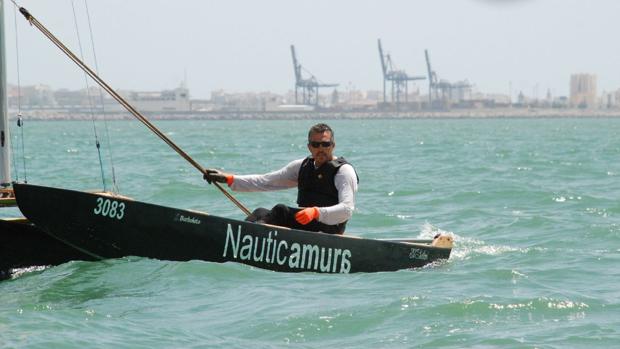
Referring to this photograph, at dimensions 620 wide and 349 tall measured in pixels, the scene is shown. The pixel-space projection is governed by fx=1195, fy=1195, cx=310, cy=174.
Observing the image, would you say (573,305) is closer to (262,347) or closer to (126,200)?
(262,347)

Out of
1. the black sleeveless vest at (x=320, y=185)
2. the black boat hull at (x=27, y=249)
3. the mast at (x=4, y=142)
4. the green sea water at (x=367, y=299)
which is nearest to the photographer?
the green sea water at (x=367, y=299)

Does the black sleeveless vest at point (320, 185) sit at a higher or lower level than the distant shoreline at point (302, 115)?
higher

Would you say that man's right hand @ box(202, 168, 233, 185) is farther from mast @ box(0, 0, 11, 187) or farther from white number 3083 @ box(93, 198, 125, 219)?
mast @ box(0, 0, 11, 187)

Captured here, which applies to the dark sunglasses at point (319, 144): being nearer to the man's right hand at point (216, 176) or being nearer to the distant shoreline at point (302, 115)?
the man's right hand at point (216, 176)

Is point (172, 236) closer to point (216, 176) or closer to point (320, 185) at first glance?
point (216, 176)

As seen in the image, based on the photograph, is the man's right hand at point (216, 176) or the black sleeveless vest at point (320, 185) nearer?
the black sleeveless vest at point (320, 185)

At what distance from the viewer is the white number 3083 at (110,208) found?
9188 mm

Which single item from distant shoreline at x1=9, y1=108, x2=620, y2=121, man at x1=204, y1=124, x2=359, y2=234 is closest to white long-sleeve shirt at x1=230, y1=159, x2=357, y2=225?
man at x1=204, y1=124, x2=359, y2=234

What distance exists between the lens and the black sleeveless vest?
9.32 metres

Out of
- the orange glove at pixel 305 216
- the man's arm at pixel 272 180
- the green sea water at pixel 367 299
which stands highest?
the man's arm at pixel 272 180

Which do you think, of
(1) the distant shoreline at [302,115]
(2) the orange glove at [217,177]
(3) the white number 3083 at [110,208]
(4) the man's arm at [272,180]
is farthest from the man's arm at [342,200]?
(1) the distant shoreline at [302,115]

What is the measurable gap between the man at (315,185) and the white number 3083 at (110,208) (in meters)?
0.81

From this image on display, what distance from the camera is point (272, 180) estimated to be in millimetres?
9617

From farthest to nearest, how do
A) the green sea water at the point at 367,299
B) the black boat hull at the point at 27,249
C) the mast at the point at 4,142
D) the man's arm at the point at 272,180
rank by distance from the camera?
the mast at the point at 4,142 < the man's arm at the point at 272,180 < the black boat hull at the point at 27,249 < the green sea water at the point at 367,299
